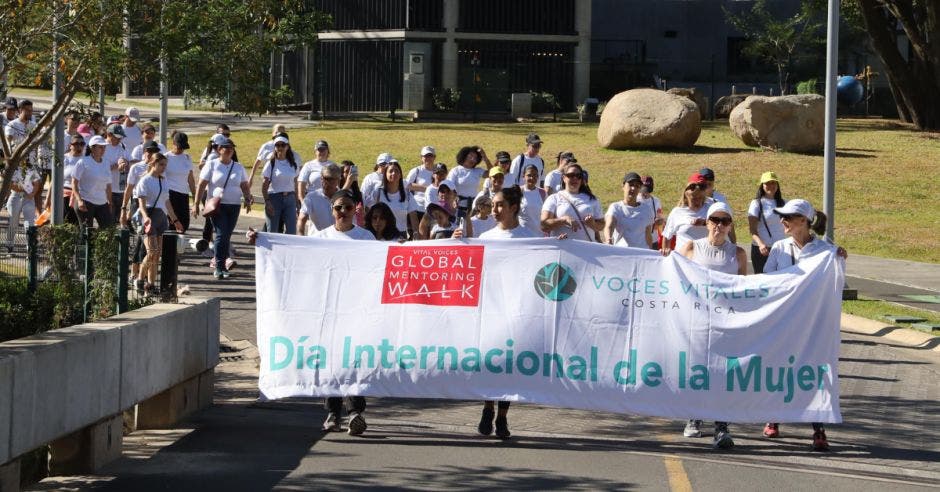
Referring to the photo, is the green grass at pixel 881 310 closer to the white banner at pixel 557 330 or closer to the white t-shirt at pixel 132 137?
the white banner at pixel 557 330

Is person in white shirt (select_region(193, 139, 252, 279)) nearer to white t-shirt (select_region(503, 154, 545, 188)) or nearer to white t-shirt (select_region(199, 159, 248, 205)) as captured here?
white t-shirt (select_region(199, 159, 248, 205))

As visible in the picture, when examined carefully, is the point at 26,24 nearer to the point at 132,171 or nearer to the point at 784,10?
the point at 132,171

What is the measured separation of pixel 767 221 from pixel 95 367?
764cm

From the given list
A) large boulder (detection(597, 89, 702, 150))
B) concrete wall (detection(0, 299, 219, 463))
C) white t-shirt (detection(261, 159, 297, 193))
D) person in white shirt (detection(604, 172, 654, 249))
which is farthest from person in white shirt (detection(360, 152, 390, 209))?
large boulder (detection(597, 89, 702, 150))

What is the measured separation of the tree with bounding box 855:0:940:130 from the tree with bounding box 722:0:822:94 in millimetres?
10669

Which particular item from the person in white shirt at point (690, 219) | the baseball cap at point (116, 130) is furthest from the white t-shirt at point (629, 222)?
the baseball cap at point (116, 130)

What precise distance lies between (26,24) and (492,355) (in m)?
5.09

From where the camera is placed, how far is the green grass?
1673cm

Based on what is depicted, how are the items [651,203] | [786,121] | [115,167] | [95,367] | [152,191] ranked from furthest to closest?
[786,121] → [115,167] → [152,191] → [651,203] → [95,367]

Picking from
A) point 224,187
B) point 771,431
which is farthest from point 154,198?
point 771,431

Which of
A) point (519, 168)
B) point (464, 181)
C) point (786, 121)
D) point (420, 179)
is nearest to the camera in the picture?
point (464, 181)

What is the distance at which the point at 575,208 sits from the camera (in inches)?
567

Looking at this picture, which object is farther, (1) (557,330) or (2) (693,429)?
(2) (693,429)

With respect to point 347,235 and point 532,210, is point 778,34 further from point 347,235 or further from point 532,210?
point 347,235
